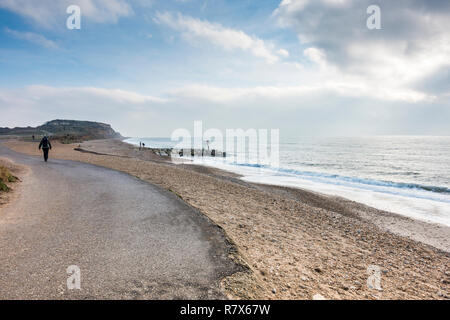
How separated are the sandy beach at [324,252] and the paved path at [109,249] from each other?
729mm

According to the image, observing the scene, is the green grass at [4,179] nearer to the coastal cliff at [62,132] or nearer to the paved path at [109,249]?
the paved path at [109,249]

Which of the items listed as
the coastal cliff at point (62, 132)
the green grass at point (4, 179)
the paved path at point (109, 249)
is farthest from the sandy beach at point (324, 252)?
the coastal cliff at point (62, 132)

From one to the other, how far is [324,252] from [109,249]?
5922 millimetres

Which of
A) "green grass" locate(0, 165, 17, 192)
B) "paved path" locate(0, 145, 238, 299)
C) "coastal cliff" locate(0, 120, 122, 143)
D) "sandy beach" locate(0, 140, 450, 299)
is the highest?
"coastal cliff" locate(0, 120, 122, 143)

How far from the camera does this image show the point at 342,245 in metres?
8.00

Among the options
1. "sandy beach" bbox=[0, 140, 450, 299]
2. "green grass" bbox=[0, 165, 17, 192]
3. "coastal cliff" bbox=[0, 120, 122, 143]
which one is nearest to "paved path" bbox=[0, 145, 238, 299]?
"sandy beach" bbox=[0, 140, 450, 299]

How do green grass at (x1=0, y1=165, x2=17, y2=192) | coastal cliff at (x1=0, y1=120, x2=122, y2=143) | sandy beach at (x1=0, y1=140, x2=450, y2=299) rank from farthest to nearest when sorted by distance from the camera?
coastal cliff at (x1=0, y1=120, x2=122, y2=143) → green grass at (x1=0, y1=165, x2=17, y2=192) → sandy beach at (x1=0, y1=140, x2=450, y2=299)

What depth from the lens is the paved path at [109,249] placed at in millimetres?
3889

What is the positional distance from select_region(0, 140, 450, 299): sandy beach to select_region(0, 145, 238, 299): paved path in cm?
73

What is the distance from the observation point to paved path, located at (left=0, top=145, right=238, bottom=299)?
3889mm

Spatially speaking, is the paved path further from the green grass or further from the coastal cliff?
the coastal cliff

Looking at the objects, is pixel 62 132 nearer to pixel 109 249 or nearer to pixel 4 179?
pixel 4 179
